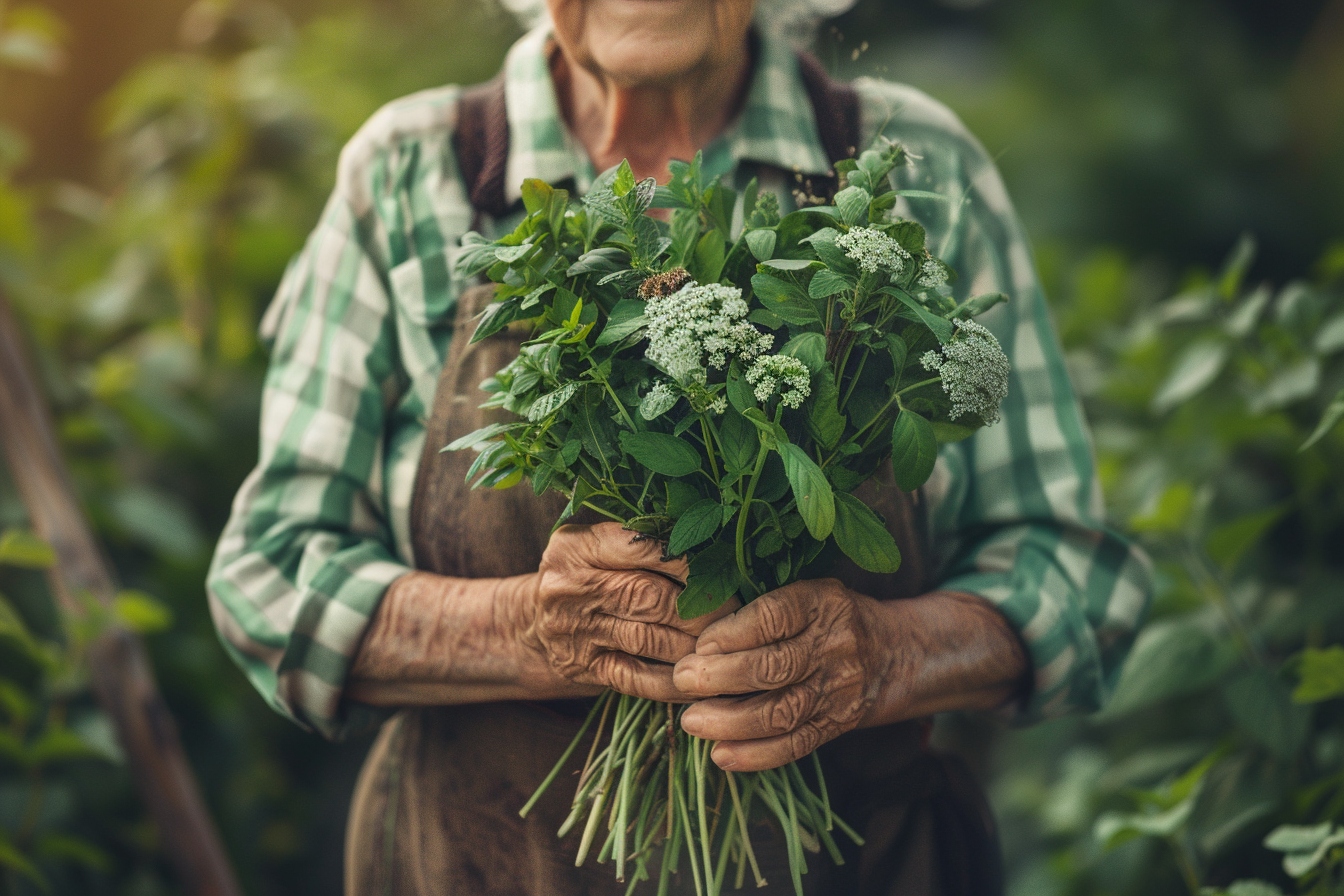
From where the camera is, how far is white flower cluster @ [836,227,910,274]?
0.78 m

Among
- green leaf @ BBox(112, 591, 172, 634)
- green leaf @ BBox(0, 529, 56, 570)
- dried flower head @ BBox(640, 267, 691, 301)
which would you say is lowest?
green leaf @ BBox(112, 591, 172, 634)

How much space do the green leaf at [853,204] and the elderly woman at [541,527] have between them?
0.46 feet

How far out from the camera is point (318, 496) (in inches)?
41.7

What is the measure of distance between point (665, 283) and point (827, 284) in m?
0.11

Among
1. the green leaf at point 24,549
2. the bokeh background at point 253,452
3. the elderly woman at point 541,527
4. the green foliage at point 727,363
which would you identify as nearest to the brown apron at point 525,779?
the elderly woman at point 541,527

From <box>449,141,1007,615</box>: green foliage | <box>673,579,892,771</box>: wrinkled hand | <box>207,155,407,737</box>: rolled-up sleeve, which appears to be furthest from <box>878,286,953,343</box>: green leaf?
<box>207,155,407,737</box>: rolled-up sleeve

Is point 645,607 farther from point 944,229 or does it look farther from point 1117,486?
point 1117,486

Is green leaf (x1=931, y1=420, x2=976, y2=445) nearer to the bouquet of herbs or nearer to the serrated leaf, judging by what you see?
the bouquet of herbs

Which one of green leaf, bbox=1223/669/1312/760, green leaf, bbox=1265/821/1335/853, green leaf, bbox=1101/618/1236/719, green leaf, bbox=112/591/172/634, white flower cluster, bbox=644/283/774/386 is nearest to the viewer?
white flower cluster, bbox=644/283/774/386

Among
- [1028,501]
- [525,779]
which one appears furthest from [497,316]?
[1028,501]

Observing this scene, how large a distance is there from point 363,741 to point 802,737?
148 centimetres

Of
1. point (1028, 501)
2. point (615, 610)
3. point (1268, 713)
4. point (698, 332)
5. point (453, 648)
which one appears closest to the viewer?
point (698, 332)

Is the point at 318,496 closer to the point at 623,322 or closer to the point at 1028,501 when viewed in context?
the point at 623,322

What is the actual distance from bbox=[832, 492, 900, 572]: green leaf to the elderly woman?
0.08 metres
